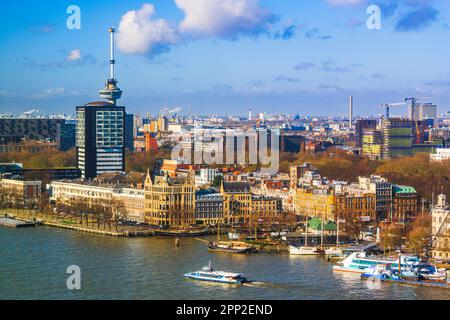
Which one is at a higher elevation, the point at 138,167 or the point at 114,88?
the point at 114,88

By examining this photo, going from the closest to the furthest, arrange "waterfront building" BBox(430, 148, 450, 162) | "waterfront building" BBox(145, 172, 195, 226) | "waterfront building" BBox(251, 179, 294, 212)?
1. "waterfront building" BBox(145, 172, 195, 226)
2. "waterfront building" BBox(251, 179, 294, 212)
3. "waterfront building" BBox(430, 148, 450, 162)

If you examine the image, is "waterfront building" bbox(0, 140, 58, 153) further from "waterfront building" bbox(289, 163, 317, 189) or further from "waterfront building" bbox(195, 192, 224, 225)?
"waterfront building" bbox(195, 192, 224, 225)

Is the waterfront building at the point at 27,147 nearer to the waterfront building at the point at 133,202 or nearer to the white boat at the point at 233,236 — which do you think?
the waterfront building at the point at 133,202

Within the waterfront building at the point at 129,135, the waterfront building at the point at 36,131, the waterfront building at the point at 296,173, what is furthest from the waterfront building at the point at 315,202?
the waterfront building at the point at 129,135

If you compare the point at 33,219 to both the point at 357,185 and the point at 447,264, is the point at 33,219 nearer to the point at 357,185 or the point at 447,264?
the point at 357,185

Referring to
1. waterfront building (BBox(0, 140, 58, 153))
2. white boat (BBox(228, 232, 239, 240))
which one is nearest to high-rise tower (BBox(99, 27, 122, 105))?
waterfront building (BBox(0, 140, 58, 153))
